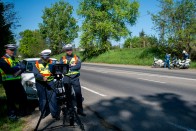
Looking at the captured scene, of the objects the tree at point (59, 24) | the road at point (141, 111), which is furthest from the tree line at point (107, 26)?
the road at point (141, 111)

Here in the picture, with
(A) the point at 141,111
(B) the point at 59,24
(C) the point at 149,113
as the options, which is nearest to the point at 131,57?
(A) the point at 141,111

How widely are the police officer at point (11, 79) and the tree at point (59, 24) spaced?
73618 mm

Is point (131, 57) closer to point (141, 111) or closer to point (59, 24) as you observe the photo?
point (141, 111)

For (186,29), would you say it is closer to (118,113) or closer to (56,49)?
(118,113)

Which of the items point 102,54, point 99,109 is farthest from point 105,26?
point 99,109

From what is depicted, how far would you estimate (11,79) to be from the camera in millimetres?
7363

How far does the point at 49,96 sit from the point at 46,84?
1.08 feet

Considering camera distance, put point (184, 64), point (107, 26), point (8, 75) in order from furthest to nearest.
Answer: point (107, 26) → point (184, 64) → point (8, 75)

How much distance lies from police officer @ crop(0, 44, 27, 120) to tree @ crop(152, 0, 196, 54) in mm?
24294

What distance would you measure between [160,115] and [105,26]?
149ft

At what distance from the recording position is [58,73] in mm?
6141

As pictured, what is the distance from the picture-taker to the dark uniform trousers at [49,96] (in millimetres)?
6659

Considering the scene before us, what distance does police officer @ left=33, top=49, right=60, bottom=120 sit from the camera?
665 centimetres

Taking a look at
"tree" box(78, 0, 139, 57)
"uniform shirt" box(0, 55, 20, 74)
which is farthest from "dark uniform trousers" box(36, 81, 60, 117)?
"tree" box(78, 0, 139, 57)
